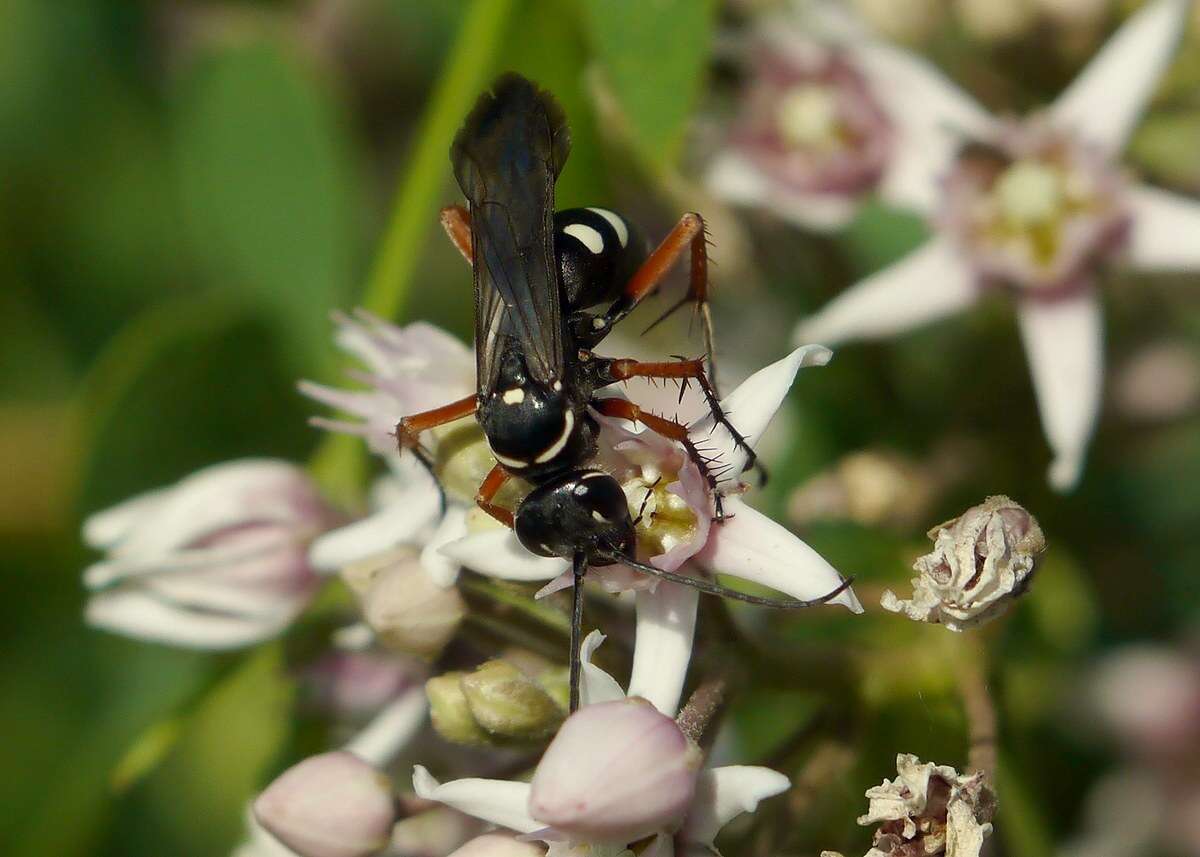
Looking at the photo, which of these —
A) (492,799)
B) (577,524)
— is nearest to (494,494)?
(577,524)

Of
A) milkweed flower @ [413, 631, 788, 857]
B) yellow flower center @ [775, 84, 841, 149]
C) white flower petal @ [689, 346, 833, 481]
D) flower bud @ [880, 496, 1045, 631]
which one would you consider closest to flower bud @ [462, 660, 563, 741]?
milkweed flower @ [413, 631, 788, 857]

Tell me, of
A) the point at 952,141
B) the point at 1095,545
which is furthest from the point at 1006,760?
the point at 952,141

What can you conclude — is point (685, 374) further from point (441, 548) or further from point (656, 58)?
point (656, 58)

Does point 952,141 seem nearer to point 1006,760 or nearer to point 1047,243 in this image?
point 1047,243

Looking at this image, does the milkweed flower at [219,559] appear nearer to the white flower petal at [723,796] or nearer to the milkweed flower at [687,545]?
the milkweed flower at [687,545]

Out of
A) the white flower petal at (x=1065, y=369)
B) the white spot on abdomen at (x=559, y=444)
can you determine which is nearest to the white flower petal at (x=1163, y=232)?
the white flower petal at (x=1065, y=369)

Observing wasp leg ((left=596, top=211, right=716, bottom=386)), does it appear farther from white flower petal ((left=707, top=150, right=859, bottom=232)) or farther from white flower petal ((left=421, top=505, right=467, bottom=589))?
white flower petal ((left=707, top=150, right=859, bottom=232))

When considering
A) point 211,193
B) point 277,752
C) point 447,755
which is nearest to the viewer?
point 447,755
